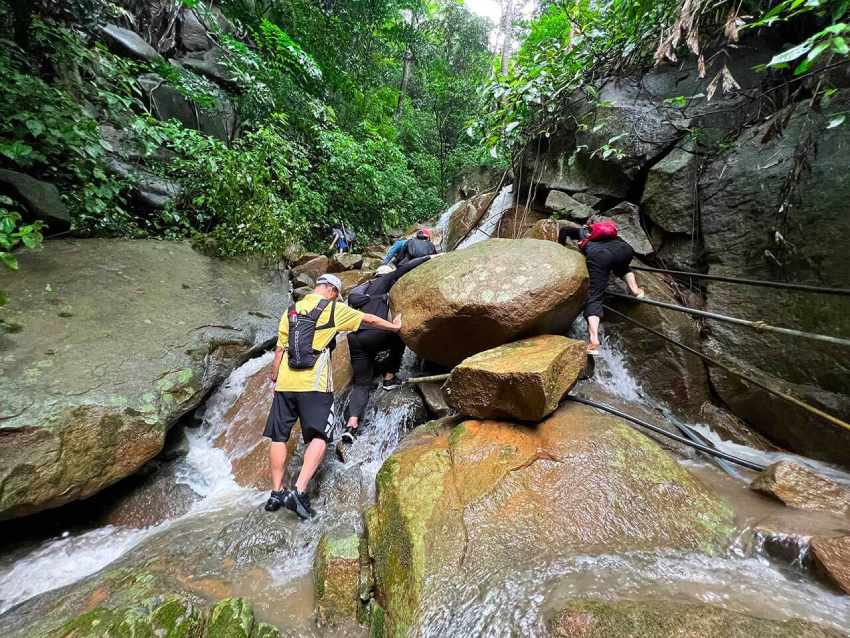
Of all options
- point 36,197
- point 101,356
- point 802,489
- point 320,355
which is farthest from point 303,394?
point 36,197

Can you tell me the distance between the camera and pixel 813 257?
3727 mm

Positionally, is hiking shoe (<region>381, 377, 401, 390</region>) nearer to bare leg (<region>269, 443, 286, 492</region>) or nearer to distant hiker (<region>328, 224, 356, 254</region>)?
bare leg (<region>269, 443, 286, 492</region>)

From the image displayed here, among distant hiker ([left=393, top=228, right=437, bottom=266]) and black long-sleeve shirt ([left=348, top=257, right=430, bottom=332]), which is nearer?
black long-sleeve shirt ([left=348, top=257, right=430, bottom=332])

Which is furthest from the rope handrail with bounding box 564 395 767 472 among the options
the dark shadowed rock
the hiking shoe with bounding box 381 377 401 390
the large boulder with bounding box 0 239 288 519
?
the dark shadowed rock

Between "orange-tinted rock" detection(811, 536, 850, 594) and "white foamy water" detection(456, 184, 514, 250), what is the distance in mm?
7094

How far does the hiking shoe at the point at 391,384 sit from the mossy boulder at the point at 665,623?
3.53 metres

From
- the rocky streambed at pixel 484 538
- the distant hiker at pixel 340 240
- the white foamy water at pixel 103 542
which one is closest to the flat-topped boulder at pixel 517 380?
the rocky streambed at pixel 484 538

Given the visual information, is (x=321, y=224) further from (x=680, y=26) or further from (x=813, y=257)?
(x=813, y=257)

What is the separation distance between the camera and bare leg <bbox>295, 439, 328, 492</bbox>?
138 inches

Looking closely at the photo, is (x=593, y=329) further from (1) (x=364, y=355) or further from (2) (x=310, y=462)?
(2) (x=310, y=462)

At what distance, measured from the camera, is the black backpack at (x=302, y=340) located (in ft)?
11.7

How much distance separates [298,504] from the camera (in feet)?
11.1

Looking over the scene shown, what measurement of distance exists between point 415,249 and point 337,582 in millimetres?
4420

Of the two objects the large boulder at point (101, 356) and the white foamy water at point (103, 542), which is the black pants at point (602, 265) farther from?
the large boulder at point (101, 356)
